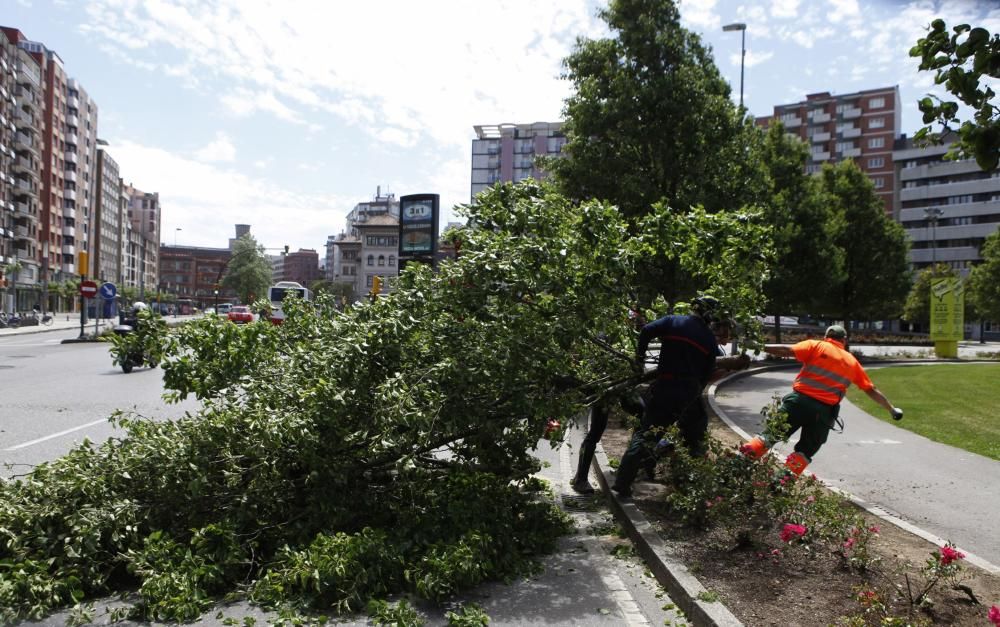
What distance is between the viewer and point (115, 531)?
14.5 feet

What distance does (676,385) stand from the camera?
5988mm

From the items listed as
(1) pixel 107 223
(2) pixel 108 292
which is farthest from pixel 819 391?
(1) pixel 107 223

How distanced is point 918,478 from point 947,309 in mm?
27028

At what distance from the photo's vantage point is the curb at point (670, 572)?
3871 millimetres

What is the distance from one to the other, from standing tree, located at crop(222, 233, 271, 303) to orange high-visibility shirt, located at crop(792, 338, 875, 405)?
306 feet

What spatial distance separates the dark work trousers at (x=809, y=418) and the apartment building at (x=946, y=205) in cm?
8590

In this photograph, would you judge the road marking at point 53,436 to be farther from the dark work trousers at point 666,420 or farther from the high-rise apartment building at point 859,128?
the high-rise apartment building at point 859,128

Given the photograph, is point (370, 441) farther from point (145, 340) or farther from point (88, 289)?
point (88, 289)

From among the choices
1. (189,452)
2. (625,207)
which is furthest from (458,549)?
(625,207)

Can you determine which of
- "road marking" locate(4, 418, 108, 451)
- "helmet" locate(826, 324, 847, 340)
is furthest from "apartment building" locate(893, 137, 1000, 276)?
"road marking" locate(4, 418, 108, 451)

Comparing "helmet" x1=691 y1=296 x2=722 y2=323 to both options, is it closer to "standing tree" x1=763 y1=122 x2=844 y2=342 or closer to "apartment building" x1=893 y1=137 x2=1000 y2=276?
"standing tree" x1=763 y1=122 x2=844 y2=342

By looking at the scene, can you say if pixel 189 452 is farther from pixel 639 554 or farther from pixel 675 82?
pixel 675 82

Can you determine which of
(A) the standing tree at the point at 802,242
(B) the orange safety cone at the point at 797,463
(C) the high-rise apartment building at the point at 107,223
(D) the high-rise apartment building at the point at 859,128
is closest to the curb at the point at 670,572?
(B) the orange safety cone at the point at 797,463

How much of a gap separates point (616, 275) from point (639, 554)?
91.3 inches
